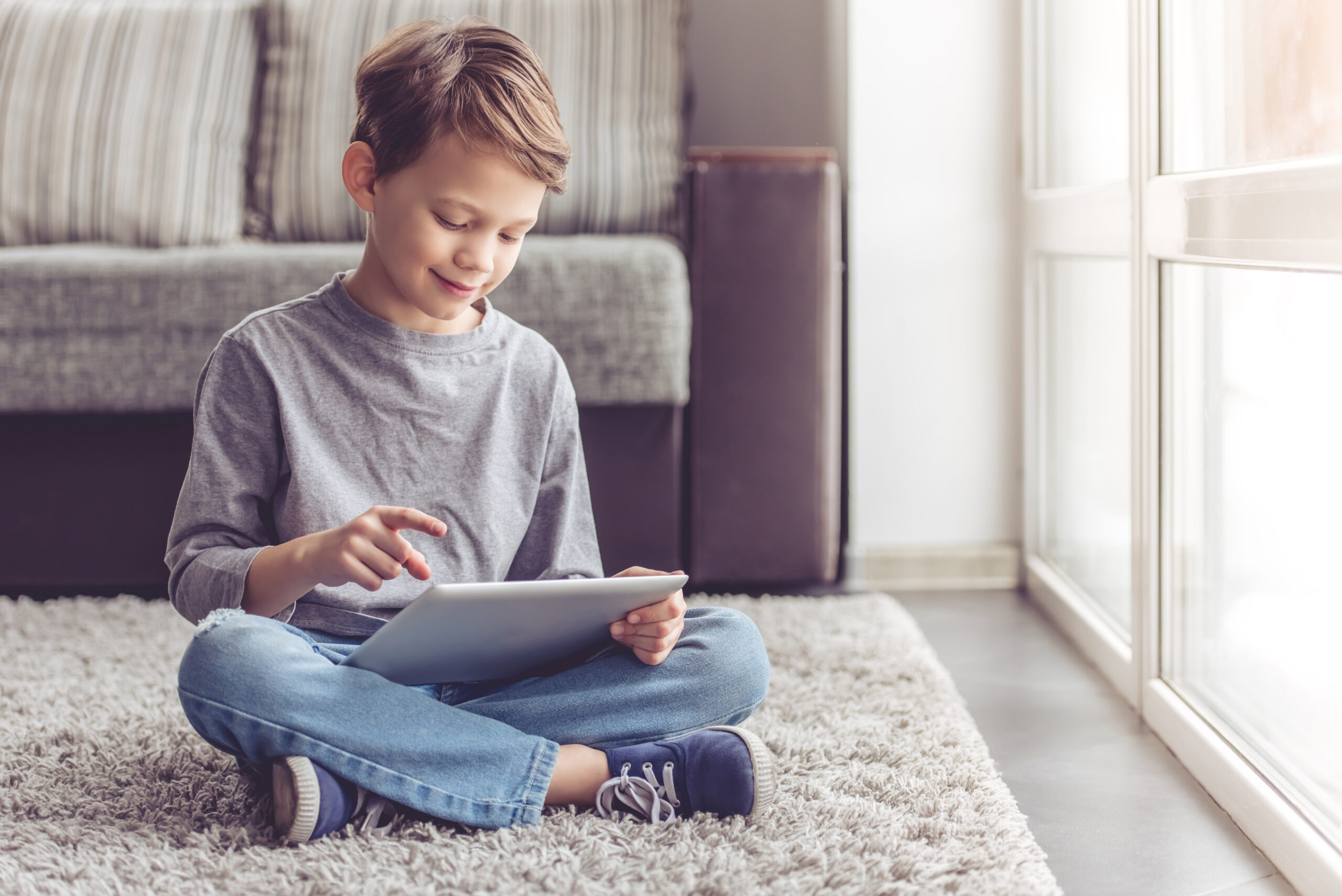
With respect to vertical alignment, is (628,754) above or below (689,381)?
below

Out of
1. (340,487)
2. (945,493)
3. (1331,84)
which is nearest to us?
(1331,84)

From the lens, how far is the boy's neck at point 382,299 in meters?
0.99

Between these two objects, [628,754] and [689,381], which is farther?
[689,381]

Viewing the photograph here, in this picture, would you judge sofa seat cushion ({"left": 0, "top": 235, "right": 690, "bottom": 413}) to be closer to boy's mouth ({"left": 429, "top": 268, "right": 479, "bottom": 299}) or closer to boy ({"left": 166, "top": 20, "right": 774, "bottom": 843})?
boy ({"left": 166, "top": 20, "right": 774, "bottom": 843})

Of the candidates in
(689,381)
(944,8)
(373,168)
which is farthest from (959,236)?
(373,168)

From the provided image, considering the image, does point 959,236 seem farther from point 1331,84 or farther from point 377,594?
point 377,594

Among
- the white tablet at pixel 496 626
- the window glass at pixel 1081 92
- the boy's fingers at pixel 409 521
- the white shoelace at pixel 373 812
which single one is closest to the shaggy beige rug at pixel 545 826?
the white shoelace at pixel 373 812

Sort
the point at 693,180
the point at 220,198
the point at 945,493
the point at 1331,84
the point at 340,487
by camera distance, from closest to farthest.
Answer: the point at 1331,84 < the point at 340,487 < the point at 693,180 < the point at 945,493 < the point at 220,198

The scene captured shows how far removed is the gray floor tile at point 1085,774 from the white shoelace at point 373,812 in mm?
469

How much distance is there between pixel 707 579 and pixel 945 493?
37cm

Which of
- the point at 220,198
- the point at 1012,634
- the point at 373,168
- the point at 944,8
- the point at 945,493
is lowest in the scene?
the point at 1012,634

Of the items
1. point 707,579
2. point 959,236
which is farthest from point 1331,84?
point 707,579

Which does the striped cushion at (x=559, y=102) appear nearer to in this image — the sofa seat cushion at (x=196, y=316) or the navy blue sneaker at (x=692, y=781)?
the sofa seat cushion at (x=196, y=316)

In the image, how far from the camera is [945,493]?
1751 mm
